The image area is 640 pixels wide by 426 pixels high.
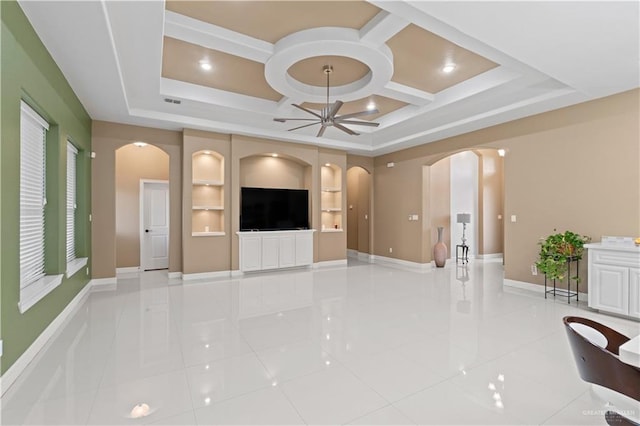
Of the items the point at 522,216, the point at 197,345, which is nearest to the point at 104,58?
the point at 197,345

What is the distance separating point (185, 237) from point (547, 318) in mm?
5999

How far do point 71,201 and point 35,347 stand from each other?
2599 mm

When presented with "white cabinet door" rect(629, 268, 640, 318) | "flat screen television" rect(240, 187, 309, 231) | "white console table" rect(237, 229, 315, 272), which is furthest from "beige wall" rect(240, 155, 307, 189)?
"white cabinet door" rect(629, 268, 640, 318)

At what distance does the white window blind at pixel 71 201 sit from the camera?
15.2ft

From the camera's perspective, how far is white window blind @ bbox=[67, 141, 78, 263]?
462cm

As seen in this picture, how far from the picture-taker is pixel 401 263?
26.5ft

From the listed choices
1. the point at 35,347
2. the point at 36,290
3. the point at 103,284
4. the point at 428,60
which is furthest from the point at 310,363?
the point at 103,284

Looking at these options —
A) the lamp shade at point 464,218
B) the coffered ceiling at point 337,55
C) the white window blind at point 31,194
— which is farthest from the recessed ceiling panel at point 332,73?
the lamp shade at point 464,218

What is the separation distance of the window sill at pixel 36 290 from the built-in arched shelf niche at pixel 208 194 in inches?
121

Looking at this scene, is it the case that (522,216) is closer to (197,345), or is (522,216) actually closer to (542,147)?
(542,147)

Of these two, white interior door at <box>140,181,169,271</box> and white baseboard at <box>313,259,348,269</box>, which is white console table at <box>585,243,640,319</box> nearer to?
white baseboard at <box>313,259,348,269</box>

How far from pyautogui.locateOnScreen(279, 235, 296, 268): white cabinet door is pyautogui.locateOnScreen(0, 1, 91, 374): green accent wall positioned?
371cm

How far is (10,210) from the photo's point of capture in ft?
8.18

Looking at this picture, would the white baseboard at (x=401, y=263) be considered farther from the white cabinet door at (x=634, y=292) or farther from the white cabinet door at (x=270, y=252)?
the white cabinet door at (x=634, y=292)
